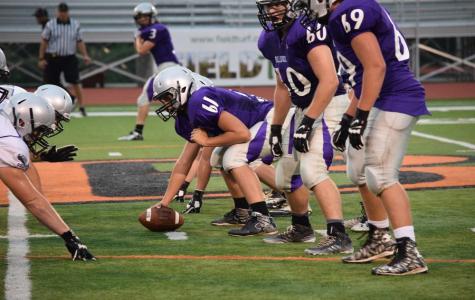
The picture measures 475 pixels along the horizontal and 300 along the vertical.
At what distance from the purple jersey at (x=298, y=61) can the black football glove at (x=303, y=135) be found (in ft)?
1.27

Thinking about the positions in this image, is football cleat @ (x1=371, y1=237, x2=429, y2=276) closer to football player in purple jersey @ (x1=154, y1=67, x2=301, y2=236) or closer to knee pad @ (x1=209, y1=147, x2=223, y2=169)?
football player in purple jersey @ (x1=154, y1=67, x2=301, y2=236)

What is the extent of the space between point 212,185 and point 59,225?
3.89 m

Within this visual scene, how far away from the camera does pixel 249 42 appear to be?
69.3 feet

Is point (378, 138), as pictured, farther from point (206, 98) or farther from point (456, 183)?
point (456, 183)

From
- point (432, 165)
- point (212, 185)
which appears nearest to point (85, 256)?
point (212, 185)

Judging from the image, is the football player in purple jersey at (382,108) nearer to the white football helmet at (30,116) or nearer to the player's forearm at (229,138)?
the player's forearm at (229,138)

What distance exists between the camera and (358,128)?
5.51 m

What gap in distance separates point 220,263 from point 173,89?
139 centimetres

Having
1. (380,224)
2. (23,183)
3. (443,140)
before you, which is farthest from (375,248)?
(443,140)

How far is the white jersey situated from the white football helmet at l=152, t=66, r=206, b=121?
1276 millimetres

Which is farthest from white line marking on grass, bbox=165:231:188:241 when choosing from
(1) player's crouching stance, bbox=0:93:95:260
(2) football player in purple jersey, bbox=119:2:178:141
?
(2) football player in purple jersey, bbox=119:2:178:141

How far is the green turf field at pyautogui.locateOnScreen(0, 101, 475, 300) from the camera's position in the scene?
17.2ft

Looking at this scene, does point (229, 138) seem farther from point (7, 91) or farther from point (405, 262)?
point (405, 262)

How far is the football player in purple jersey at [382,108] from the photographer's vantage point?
215 inches
